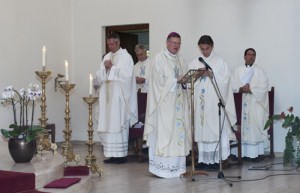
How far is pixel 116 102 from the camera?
871 cm

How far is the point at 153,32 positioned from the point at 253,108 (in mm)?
2960

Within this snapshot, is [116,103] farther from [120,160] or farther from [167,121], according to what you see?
[167,121]

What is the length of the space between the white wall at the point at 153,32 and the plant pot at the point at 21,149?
459 cm

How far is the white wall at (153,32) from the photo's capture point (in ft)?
31.2

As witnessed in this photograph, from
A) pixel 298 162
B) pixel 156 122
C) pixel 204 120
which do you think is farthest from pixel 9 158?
pixel 298 162

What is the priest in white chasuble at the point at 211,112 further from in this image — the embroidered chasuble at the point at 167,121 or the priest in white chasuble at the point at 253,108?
the priest in white chasuble at the point at 253,108

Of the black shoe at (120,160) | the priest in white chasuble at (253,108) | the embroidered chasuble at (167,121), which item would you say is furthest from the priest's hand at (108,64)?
the priest in white chasuble at (253,108)

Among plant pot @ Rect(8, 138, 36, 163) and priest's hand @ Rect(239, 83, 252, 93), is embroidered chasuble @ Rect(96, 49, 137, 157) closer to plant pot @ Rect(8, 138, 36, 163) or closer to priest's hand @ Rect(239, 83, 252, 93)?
priest's hand @ Rect(239, 83, 252, 93)

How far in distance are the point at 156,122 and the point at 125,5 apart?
463 cm

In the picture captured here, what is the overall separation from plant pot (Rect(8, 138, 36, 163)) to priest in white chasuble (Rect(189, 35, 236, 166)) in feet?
9.90

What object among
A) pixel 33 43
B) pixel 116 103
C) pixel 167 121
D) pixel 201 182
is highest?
pixel 33 43

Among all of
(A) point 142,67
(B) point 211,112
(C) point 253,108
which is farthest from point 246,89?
(A) point 142,67

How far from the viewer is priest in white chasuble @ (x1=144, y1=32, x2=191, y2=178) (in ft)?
23.7

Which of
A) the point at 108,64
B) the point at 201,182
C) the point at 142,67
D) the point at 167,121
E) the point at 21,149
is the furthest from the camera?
Result: the point at 142,67
